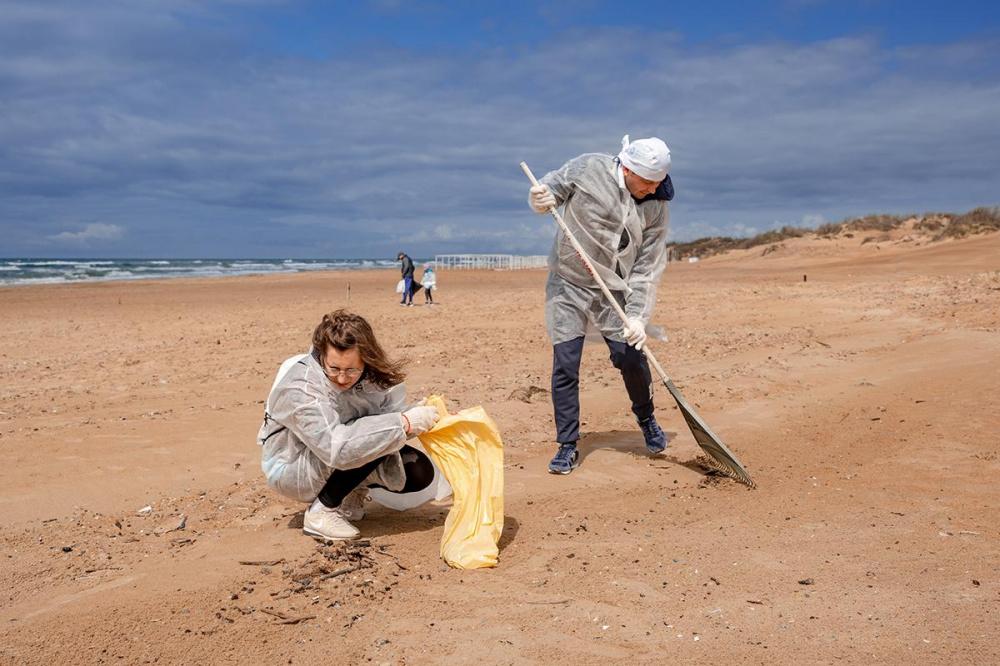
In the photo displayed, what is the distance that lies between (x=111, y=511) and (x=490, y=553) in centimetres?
227

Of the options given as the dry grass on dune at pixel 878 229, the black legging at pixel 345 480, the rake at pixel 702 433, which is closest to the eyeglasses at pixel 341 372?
the black legging at pixel 345 480

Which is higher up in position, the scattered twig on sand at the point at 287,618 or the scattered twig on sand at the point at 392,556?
the scattered twig on sand at the point at 392,556

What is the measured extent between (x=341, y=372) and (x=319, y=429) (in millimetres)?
261

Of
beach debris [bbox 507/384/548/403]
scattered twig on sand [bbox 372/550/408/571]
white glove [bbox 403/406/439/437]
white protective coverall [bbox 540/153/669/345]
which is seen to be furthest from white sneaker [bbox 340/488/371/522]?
beach debris [bbox 507/384/548/403]

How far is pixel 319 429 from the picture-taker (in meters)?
3.74

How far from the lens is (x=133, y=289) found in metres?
29.5

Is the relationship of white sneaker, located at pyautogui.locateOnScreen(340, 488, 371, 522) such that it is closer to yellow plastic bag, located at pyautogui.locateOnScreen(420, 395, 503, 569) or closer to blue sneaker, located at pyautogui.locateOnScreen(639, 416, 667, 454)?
yellow plastic bag, located at pyautogui.locateOnScreen(420, 395, 503, 569)

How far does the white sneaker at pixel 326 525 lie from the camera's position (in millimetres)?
4039

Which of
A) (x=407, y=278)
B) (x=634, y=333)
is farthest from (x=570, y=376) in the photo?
(x=407, y=278)

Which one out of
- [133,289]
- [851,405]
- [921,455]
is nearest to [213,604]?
[921,455]

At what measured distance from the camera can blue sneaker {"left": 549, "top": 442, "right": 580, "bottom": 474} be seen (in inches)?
207

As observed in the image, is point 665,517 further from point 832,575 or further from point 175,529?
point 175,529

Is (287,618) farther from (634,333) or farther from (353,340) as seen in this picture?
(634,333)

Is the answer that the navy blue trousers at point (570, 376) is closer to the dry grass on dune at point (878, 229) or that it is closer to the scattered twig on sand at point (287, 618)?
the scattered twig on sand at point (287, 618)
